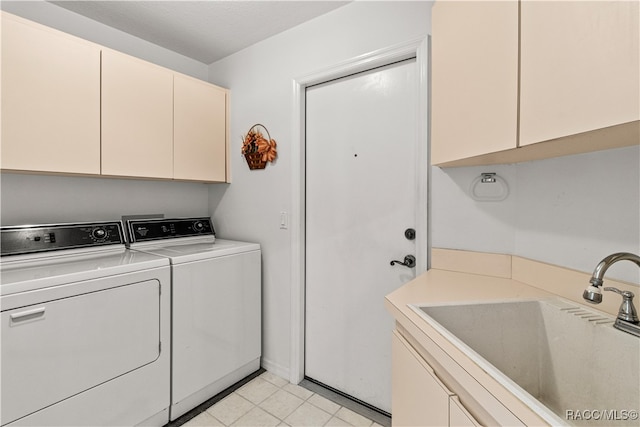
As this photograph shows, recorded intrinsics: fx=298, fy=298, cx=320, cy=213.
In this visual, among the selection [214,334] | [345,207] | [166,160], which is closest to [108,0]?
[166,160]

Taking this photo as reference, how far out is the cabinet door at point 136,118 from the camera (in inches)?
70.5

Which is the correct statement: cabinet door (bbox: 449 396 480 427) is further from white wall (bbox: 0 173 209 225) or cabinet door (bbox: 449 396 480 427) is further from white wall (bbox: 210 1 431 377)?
white wall (bbox: 0 173 209 225)

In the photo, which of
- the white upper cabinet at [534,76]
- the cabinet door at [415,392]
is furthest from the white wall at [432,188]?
the cabinet door at [415,392]

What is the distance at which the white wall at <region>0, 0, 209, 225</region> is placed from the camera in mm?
1744

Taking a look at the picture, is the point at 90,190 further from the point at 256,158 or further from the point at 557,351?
the point at 557,351

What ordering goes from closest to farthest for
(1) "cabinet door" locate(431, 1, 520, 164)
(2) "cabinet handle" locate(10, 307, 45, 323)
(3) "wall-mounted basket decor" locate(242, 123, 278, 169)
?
1. (1) "cabinet door" locate(431, 1, 520, 164)
2. (2) "cabinet handle" locate(10, 307, 45, 323)
3. (3) "wall-mounted basket decor" locate(242, 123, 278, 169)

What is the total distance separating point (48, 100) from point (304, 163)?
57.1 inches

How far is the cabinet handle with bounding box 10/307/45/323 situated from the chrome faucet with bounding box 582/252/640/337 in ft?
6.33

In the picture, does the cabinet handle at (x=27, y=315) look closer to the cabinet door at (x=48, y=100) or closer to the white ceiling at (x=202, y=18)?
the cabinet door at (x=48, y=100)

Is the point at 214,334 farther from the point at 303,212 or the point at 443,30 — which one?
the point at 443,30

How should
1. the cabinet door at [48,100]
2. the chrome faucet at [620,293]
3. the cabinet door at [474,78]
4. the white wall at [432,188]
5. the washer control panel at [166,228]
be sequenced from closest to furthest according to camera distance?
the chrome faucet at [620,293]
the cabinet door at [474,78]
the white wall at [432,188]
the cabinet door at [48,100]
the washer control panel at [166,228]

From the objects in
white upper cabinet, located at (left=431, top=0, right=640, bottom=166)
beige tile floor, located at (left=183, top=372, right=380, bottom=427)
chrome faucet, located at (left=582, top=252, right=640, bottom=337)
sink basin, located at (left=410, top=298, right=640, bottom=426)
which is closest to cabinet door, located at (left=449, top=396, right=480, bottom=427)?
sink basin, located at (left=410, top=298, right=640, bottom=426)

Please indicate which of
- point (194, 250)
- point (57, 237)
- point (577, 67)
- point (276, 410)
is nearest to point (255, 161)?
point (194, 250)

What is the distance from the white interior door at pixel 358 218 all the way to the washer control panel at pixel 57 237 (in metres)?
1.30
